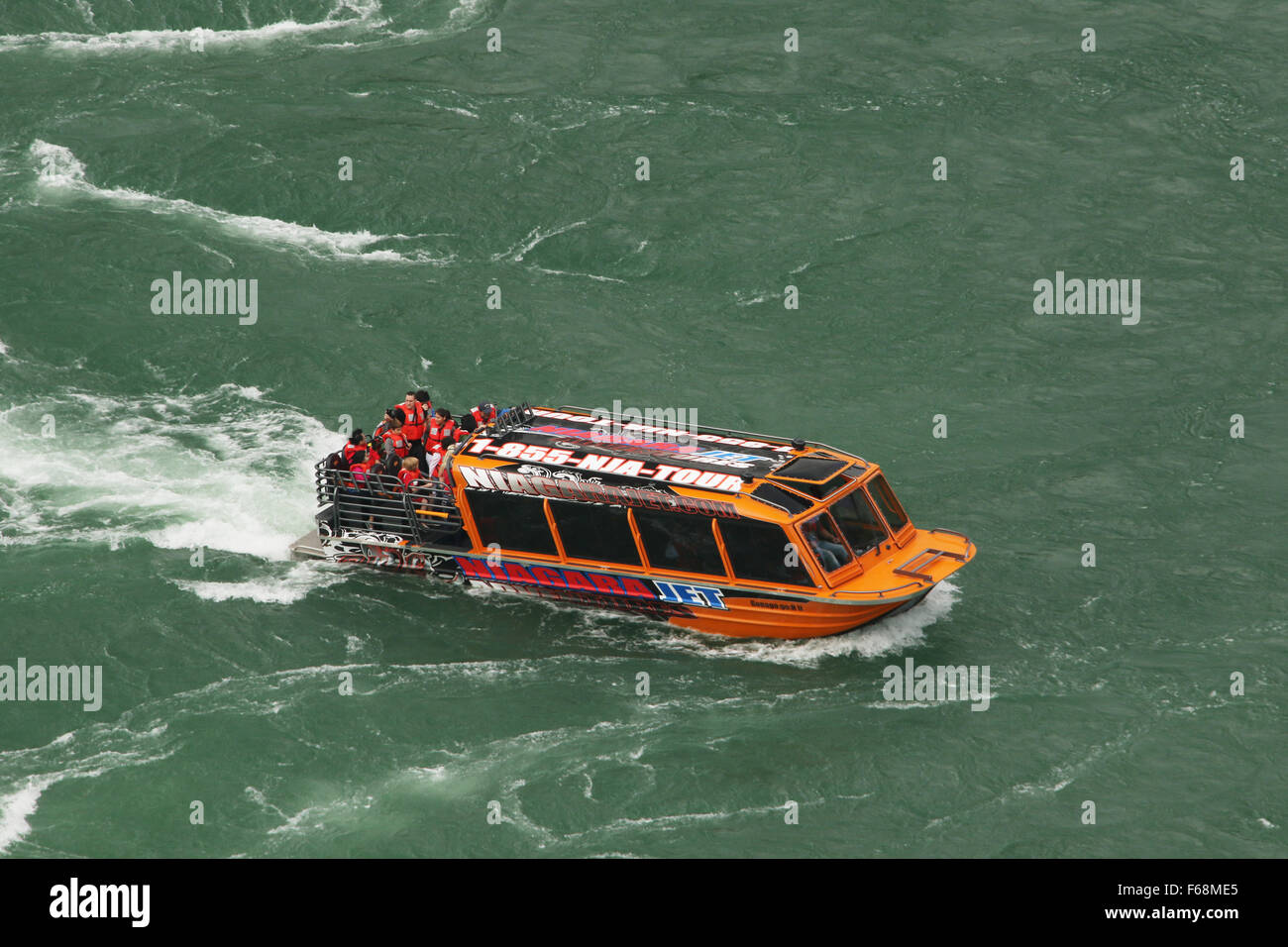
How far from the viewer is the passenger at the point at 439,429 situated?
2986 centimetres

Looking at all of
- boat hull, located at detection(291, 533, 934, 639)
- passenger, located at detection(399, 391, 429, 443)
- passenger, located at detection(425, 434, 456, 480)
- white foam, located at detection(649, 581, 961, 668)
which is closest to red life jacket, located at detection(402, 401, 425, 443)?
passenger, located at detection(399, 391, 429, 443)

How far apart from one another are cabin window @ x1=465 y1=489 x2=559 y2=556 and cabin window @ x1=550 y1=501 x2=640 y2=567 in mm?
312

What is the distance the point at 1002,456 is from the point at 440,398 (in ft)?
37.6

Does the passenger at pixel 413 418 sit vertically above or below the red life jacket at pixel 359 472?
above

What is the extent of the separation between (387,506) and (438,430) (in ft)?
5.57

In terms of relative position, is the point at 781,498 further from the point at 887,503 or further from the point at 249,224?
the point at 249,224

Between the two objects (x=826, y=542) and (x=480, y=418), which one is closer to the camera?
(x=826, y=542)

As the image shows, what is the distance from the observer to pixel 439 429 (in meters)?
29.9

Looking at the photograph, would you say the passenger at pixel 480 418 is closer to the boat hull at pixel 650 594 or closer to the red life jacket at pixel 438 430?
the red life jacket at pixel 438 430

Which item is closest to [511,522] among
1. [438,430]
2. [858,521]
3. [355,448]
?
[438,430]

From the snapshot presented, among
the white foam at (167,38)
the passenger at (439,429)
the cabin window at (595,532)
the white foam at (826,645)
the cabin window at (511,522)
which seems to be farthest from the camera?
the white foam at (167,38)

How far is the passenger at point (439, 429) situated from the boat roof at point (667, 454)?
3.52ft

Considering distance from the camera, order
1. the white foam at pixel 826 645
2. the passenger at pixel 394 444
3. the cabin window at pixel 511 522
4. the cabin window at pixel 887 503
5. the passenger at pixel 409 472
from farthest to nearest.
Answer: the passenger at pixel 394 444 < the passenger at pixel 409 472 < the cabin window at pixel 511 522 < the cabin window at pixel 887 503 < the white foam at pixel 826 645

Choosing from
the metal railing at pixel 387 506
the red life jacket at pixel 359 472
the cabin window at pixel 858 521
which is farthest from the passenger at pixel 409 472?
the cabin window at pixel 858 521
